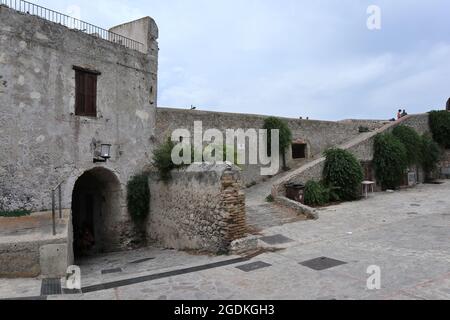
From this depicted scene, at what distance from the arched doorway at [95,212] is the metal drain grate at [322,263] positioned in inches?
308

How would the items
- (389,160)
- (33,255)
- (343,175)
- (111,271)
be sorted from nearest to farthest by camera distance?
1. (33,255)
2. (111,271)
3. (343,175)
4. (389,160)

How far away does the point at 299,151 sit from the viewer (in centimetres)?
2069

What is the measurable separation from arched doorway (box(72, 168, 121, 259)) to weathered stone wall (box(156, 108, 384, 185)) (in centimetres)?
281

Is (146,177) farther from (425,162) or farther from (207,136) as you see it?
(425,162)

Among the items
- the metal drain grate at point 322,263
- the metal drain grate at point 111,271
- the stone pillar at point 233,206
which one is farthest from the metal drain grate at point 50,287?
the metal drain grate at point 322,263

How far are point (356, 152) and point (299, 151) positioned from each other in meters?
3.46

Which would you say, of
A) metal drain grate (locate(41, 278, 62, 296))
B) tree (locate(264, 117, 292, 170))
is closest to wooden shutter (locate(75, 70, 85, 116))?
metal drain grate (locate(41, 278, 62, 296))

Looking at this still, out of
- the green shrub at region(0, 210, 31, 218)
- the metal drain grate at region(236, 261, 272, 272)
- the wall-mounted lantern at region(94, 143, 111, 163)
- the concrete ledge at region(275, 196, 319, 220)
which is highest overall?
the wall-mounted lantern at region(94, 143, 111, 163)

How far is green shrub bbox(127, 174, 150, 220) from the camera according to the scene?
42.8 ft

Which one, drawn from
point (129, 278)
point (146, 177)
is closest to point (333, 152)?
point (146, 177)

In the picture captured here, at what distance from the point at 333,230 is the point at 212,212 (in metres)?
4.13

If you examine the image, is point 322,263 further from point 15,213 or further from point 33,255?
point 15,213

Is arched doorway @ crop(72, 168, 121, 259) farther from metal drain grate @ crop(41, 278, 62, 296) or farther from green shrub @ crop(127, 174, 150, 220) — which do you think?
metal drain grate @ crop(41, 278, 62, 296)

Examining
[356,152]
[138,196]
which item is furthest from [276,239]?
[356,152]
